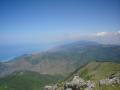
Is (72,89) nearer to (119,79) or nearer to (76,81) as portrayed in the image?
(76,81)

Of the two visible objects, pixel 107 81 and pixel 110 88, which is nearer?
pixel 110 88

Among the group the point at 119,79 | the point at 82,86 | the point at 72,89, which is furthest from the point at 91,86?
the point at 119,79

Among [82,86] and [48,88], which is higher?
[82,86]

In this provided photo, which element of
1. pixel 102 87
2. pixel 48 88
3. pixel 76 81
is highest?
pixel 76 81

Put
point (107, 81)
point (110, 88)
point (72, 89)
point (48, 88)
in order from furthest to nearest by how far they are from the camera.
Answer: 1. point (48, 88)
2. point (107, 81)
3. point (110, 88)
4. point (72, 89)

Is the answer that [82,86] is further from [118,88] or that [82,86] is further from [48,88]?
[48,88]

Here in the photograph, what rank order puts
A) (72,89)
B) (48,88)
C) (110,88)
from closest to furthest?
(72,89) < (110,88) < (48,88)

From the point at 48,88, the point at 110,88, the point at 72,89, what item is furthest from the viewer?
the point at 48,88

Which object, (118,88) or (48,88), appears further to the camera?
(48,88)

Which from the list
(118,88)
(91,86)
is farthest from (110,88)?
(91,86)
